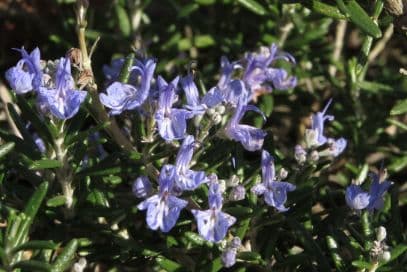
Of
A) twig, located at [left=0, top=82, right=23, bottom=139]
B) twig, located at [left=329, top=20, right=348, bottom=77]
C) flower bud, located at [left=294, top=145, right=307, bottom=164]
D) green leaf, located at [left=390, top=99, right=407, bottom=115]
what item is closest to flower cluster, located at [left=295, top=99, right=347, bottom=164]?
flower bud, located at [left=294, top=145, right=307, bottom=164]

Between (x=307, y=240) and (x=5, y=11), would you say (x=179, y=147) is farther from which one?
(x=5, y=11)

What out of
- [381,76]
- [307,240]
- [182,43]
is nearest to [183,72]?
[182,43]

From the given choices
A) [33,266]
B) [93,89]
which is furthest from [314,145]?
[33,266]

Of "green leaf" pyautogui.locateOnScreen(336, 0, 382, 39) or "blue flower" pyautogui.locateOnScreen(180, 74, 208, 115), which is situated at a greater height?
"green leaf" pyautogui.locateOnScreen(336, 0, 382, 39)

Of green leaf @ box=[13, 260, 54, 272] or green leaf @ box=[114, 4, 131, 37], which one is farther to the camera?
green leaf @ box=[114, 4, 131, 37]

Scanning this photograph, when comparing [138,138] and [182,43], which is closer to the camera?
[138,138]

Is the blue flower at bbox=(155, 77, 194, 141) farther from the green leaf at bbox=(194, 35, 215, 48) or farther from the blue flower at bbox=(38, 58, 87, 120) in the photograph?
the green leaf at bbox=(194, 35, 215, 48)

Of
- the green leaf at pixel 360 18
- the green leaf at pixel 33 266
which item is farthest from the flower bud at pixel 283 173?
the green leaf at pixel 33 266
